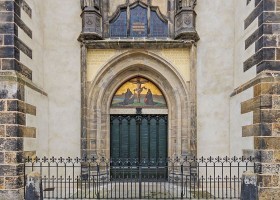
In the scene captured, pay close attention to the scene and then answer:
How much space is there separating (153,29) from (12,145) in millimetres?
5804

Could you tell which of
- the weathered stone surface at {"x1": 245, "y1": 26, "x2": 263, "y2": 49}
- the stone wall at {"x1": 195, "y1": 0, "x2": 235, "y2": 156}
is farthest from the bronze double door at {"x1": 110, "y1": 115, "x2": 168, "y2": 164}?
the weathered stone surface at {"x1": 245, "y1": 26, "x2": 263, "y2": 49}

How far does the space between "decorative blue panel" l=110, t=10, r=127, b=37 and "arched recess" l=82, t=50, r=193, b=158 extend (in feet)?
2.79

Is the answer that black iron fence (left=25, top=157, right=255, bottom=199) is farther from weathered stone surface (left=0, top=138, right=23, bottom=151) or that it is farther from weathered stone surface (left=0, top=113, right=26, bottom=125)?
weathered stone surface (left=0, top=113, right=26, bottom=125)

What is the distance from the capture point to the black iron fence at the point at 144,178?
8297 mm

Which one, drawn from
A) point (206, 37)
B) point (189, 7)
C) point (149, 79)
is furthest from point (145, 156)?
point (189, 7)

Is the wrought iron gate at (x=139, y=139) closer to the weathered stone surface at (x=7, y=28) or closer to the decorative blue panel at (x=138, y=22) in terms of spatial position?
the decorative blue panel at (x=138, y=22)

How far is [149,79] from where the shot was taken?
10.6 meters

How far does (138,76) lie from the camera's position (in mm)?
10703

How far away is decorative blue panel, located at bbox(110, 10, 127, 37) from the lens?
10.5 metres

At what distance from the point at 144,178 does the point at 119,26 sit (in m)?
5.21

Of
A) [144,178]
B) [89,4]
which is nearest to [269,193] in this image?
[144,178]

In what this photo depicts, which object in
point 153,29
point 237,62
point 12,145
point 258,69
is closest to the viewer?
point 12,145

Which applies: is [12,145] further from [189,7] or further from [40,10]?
[189,7]

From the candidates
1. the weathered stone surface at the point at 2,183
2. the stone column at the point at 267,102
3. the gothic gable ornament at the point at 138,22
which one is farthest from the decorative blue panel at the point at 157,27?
the weathered stone surface at the point at 2,183
